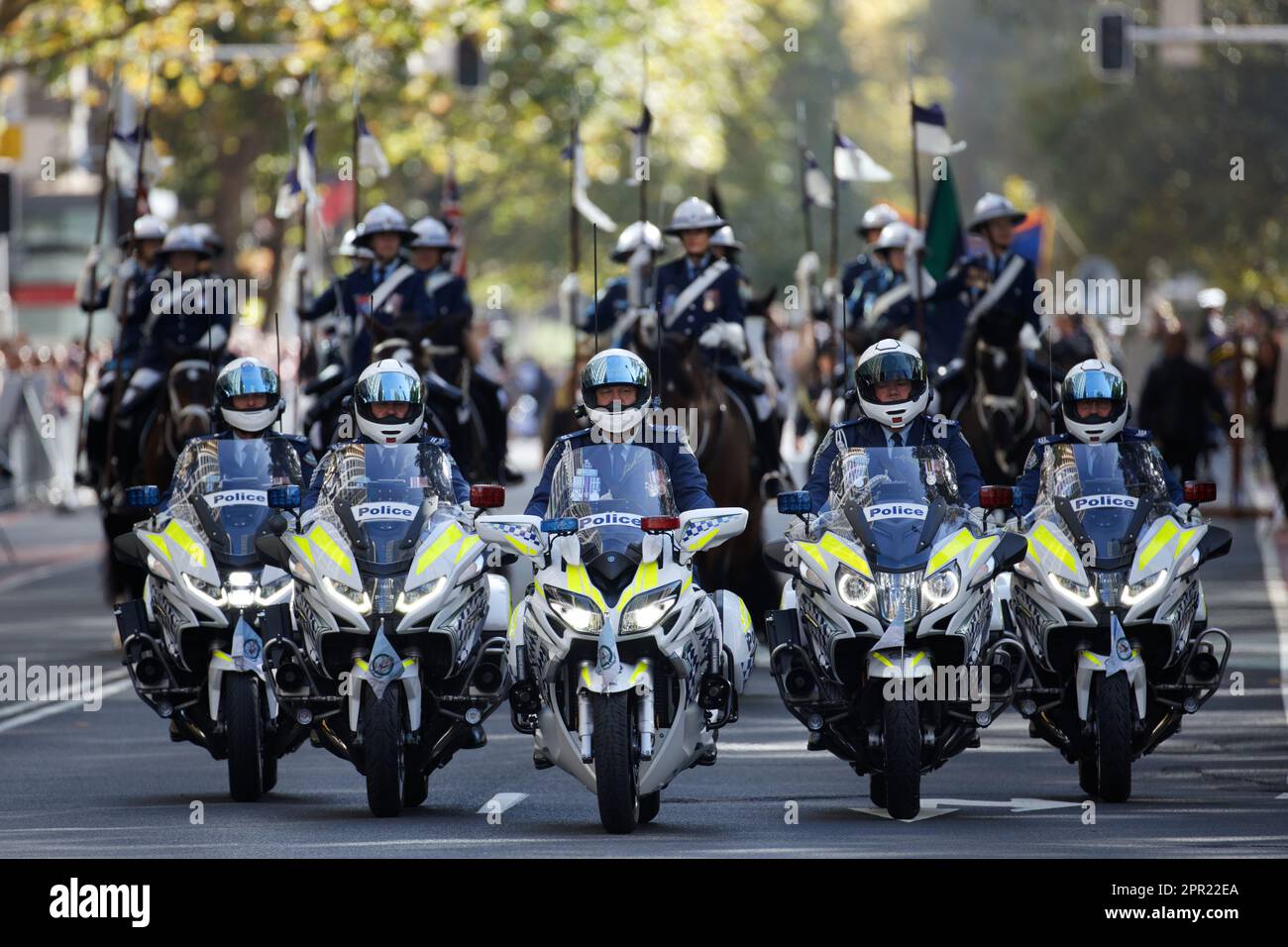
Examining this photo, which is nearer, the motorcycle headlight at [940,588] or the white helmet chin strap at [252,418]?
the motorcycle headlight at [940,588]

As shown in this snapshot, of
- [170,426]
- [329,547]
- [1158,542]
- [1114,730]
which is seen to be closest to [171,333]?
[170,426]

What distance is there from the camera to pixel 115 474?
21.6 m

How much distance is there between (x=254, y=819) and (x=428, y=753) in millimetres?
720

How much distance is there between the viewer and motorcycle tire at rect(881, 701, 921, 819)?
482 inches

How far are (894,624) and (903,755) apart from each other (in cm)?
50

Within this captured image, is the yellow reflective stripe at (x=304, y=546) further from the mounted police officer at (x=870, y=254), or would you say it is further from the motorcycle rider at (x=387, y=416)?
the mounted police officer at (x=870, y=254)

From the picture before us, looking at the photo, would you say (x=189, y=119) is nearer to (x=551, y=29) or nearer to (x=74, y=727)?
(x=551, y=29)

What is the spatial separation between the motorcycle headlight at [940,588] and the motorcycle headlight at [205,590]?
9.77 ft

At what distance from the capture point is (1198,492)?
44.3 feet

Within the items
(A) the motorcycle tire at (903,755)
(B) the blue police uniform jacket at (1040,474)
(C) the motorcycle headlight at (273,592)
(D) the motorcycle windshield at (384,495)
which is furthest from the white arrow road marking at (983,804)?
(C) the motorcycle headlight at (273,592)

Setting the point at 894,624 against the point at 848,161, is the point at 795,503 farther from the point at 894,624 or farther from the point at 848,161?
the point at 848,161

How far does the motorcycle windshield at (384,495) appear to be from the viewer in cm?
1274

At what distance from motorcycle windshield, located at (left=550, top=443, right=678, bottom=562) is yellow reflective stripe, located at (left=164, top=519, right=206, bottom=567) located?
5.57ft
